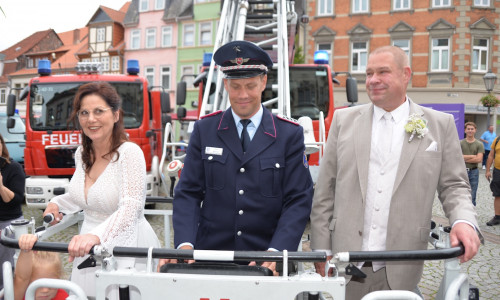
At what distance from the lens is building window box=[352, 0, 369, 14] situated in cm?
2603

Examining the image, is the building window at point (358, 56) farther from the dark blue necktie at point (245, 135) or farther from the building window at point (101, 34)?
the dark blue necktie at point (245, 135)

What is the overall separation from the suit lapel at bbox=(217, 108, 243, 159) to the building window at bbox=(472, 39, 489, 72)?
25956mm

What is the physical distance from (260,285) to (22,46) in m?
58.7

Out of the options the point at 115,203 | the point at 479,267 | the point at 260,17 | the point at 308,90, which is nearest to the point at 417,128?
the point at 115,203

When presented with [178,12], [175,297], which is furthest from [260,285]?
[178,12]

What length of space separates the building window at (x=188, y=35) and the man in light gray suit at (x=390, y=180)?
32.4m

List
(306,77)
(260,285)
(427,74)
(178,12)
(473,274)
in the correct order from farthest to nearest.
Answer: (178,12), (427,74), (306,77), (473,274), (260,285)

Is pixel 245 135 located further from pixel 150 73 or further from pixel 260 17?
pixel 150 73

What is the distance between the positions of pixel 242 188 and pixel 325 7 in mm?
26504

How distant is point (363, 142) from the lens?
224 cm

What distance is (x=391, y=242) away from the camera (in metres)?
2.15

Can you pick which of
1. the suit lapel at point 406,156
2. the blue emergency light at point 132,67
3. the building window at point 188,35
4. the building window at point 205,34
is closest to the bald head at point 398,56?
the suit lapel at point 406,156

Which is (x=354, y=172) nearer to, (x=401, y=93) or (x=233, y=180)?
(x=401, y=93)

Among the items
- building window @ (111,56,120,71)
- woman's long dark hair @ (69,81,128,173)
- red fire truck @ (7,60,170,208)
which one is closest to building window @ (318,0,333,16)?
building window @ (111,56,120,71)
